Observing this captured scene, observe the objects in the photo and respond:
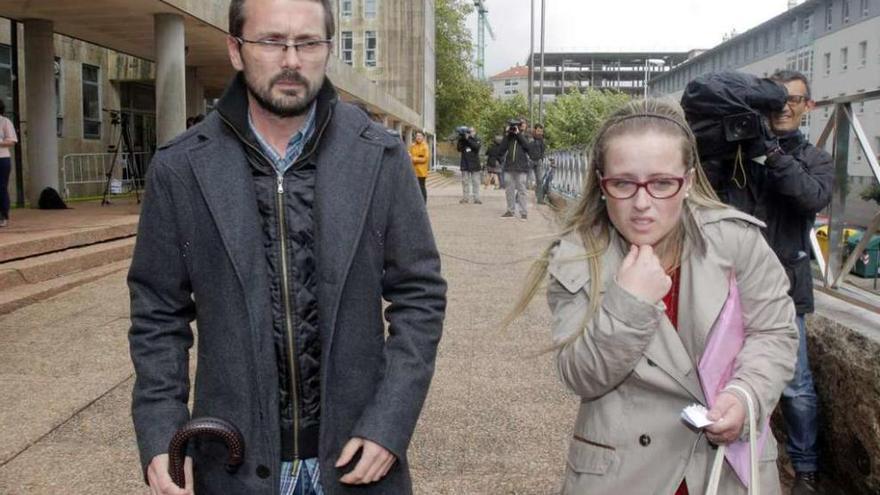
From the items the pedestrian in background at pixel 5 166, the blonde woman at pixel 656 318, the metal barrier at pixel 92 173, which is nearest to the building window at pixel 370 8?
the metal barrier at pixel 92 173

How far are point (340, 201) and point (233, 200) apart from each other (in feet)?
0.79

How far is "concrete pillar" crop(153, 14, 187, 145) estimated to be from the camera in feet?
40.4

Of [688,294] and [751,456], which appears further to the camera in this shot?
[688,294]

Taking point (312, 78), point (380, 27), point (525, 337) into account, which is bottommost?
point (525, 337)

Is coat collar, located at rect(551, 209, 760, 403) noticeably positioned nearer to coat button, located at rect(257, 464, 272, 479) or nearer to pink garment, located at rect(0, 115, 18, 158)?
coat button, located at rect(257, 464, 272, 479)

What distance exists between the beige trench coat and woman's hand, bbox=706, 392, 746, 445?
7 centimetres

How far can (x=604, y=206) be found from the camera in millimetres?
2348

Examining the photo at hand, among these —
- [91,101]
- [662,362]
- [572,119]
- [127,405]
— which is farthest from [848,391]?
[572,119]

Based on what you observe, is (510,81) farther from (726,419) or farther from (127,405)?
(726,419)

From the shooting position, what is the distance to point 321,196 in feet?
6.47

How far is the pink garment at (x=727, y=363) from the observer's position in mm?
2061

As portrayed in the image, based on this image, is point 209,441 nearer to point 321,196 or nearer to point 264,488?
point 264,488

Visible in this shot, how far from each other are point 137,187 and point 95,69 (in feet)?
15.7

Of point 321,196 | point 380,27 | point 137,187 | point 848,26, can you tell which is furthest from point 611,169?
point 848,26
